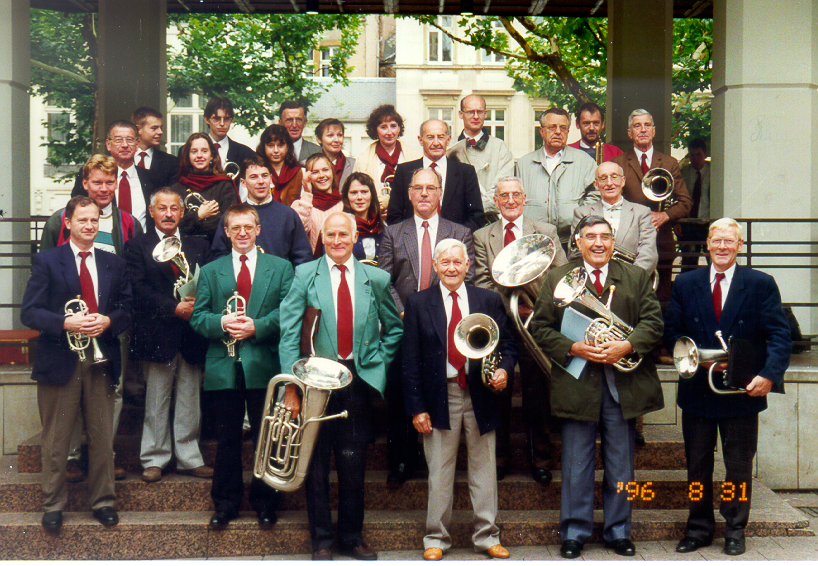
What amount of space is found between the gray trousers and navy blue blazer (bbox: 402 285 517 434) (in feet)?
0.22

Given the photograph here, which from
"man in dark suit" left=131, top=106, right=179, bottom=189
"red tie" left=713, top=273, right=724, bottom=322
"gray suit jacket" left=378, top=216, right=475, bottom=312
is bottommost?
"red tie" left=713, top=273, right=724, bottom=322

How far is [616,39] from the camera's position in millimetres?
9828

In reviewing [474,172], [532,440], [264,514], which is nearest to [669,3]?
[474,172]

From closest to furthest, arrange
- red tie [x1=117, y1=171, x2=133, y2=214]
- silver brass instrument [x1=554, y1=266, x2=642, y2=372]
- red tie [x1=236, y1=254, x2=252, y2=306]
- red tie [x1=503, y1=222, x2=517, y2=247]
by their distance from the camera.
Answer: silver brass instrument [x1=554, y1=266, x2=642, y2=372] < red tie [x1=236, y1=254, x2=252, y2=306] < red tie [x1=503, y1=222, x2=517, y2=247] < red tie [x1=117, y1=171, x2=133, y2=214]

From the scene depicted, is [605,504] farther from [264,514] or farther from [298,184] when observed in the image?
[298,184]

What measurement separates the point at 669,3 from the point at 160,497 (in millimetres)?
8121

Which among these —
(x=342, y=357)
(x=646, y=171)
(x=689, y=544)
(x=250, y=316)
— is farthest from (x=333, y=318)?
(x=646, y=171)

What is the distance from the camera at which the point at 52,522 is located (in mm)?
5039

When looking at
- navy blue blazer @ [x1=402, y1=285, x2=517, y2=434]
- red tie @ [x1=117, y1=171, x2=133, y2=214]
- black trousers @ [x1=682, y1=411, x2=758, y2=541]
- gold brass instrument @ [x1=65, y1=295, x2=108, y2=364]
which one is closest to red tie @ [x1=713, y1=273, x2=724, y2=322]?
black trousers @ [x1=682, y1=411, x2=758, y2=541]

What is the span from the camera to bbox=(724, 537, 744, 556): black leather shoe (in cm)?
496

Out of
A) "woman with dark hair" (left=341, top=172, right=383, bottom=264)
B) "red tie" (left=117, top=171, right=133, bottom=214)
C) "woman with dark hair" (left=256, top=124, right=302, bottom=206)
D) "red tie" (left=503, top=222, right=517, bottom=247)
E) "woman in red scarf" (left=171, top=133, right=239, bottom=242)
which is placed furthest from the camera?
"woman with dark hair" (left=256, top=124, right=302, bottom=206)

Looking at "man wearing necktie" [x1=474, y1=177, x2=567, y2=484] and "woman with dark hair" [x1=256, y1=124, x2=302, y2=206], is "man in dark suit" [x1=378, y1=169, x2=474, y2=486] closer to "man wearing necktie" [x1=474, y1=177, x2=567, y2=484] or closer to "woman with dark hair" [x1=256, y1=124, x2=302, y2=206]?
"man wearing necktie" [x1=474, y1=177, x2=567, y2=484]

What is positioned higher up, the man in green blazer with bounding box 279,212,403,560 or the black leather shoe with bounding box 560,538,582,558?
the man in green blazer with bounding box 279,212,403,560

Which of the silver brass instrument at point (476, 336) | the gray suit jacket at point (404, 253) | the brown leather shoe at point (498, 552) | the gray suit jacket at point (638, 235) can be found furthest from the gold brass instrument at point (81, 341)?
the gray suit jacket at point (638, 235)
